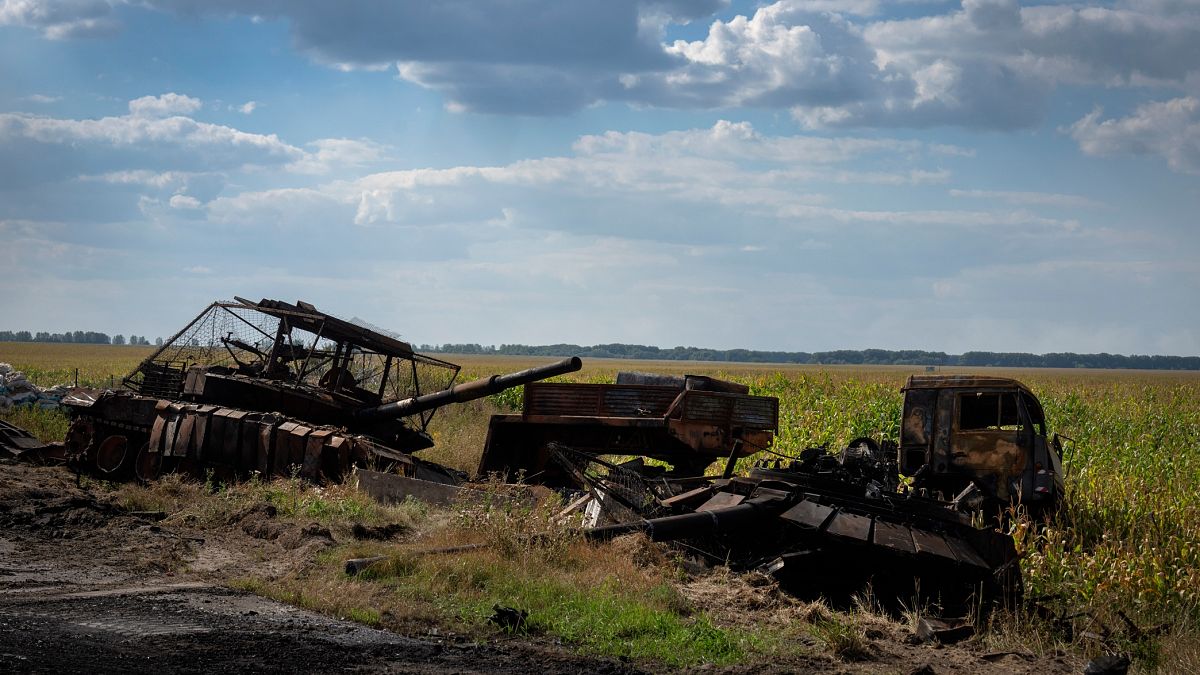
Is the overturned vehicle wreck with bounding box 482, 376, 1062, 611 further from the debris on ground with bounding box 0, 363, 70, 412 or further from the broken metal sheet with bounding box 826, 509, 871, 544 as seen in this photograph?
the debris on ground with bounding box 0, 363, 70, 412

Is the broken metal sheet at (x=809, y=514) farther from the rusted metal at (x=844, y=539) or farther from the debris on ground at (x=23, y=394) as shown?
the debris on ground at (x=23, y=394)

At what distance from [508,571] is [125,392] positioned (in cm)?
1183

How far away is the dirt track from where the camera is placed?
735 centimetres

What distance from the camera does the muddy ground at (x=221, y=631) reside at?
24.4 feet

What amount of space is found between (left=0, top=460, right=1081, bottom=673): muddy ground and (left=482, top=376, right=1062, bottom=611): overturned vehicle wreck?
107cm

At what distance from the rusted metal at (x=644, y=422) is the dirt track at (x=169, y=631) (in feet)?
21.3

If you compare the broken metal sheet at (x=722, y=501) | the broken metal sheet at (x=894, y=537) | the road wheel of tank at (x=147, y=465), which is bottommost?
the road wheel of tank at (x=147, y=465)

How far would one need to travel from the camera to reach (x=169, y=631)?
820cm

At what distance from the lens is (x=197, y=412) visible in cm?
1770

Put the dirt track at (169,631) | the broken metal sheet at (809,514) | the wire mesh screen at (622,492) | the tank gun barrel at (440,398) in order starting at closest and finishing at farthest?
1. the dirt track at (169,631)
2. the broken metal sheet at (809,514)
3. the wire mesh screen at (622,492)
4. the tank gun barrel at (440,398)

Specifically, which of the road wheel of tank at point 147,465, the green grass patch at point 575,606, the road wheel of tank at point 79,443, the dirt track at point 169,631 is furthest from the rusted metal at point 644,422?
the road wheel of tank at point 79,443

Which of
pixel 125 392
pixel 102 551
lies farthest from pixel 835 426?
pixel 102 551

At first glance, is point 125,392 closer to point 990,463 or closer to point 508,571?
point 508,571

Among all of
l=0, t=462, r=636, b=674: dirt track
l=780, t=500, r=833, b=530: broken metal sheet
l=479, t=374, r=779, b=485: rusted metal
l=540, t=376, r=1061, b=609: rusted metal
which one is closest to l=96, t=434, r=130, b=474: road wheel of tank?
l=479, t=374, r=779, b=485: rusted metal
